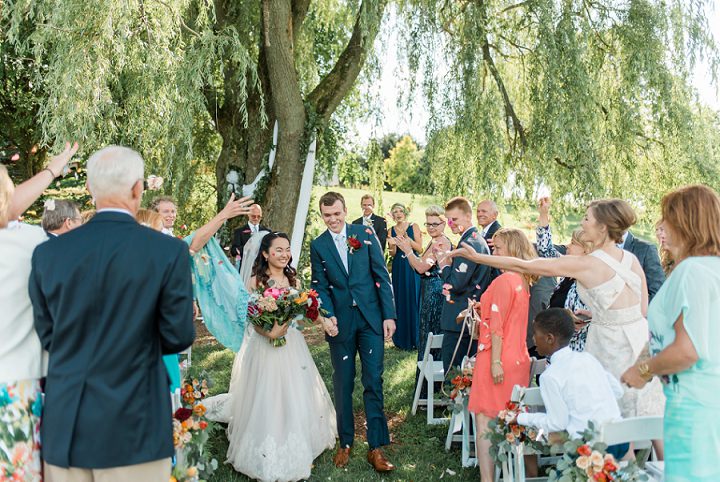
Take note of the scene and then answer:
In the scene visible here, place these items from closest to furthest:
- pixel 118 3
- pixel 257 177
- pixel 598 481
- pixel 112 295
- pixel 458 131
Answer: pixel 112 295, pixel 598 481, pixel 118 3, pixel 458 131, pixel 257 177

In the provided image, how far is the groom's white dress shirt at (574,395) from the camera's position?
147 inches

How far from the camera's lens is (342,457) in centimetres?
546

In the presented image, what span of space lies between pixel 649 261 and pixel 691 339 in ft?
8.84

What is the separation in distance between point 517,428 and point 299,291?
1992 mm

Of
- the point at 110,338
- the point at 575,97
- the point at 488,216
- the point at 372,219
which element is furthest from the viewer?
the point at 372,219

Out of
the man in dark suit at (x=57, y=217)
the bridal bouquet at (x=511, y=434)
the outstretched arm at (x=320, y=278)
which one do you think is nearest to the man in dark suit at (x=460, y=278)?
the outstretched arm at (x=320, y=278)

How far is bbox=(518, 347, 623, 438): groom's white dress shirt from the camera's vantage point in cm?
374

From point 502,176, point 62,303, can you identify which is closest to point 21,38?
point 502,176

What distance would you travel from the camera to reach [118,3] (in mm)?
6848

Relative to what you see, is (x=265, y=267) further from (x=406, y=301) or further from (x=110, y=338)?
(x=406, y=301)

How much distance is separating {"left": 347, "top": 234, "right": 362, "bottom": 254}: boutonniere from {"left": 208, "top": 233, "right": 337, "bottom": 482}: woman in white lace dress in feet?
1.69

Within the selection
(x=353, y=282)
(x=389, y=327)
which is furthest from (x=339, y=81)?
(x=389, y=327)

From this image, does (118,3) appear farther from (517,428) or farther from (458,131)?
(517,428)

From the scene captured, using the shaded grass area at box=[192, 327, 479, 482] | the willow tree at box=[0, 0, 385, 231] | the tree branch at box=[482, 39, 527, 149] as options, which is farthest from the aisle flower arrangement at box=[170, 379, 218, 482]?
the tree branch at box=[482, 39, 527, 149]
